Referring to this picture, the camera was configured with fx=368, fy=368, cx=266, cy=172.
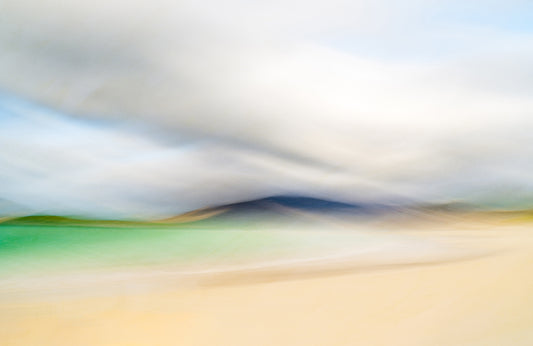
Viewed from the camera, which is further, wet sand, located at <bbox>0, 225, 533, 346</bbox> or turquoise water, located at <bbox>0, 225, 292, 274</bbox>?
turquoise water, located at <bbox>0, 225, 292, 274</bbox>

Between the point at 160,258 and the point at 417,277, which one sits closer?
the point at 417,277

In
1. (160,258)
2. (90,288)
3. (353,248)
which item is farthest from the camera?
(353,248)

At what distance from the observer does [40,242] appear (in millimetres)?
10000

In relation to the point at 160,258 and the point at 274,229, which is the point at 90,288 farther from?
the point at 274,229

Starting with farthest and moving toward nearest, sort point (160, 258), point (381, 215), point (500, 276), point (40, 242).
Answer: point (381, 215) → point (40, 242) → point (160, 258) → point (500, 276)

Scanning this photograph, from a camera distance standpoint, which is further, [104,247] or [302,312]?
[104,247]

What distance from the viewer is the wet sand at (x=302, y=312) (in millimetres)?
2766

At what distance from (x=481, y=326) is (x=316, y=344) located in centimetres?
129

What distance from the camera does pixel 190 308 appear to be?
3.59 m

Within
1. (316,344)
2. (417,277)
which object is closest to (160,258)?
(417,277)

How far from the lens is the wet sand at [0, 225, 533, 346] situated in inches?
109

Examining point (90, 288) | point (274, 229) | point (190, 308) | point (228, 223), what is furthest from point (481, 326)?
point (228, 223)

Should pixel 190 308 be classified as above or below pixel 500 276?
below

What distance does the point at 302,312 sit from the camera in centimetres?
331
